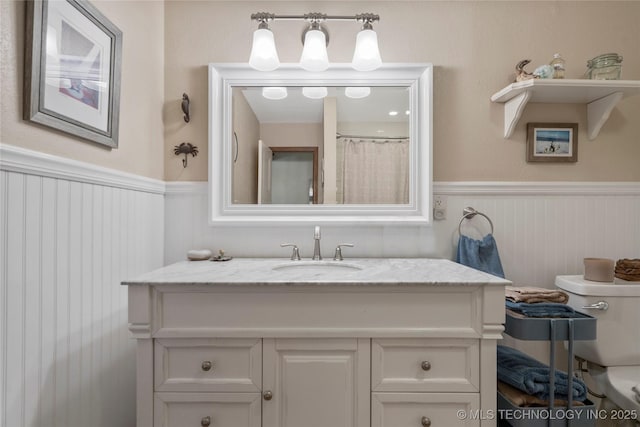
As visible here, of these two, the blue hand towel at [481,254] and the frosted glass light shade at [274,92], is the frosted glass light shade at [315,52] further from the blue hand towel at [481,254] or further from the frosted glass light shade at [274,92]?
the blue hand towel at [481,254]

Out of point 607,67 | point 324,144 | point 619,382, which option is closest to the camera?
point 619,382

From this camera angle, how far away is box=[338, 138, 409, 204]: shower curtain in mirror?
1609 millimetres

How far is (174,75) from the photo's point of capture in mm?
1641

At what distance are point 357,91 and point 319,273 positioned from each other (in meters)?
0.91

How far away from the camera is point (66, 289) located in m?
1.04

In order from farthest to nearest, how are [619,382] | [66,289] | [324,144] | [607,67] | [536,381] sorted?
[324,144], [607,67], [619,382], [536,381], [66,289]

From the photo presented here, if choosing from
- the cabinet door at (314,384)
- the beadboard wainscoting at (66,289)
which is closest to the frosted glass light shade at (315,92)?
the beadboard wainscoting at (66,289)

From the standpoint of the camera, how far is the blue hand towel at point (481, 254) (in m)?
1.54

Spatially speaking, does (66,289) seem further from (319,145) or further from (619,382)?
(619,382)

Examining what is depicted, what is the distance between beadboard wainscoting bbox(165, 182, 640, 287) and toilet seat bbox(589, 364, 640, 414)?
1.32 ft

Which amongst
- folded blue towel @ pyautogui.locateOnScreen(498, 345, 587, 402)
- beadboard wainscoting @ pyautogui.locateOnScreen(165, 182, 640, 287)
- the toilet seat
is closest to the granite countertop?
beadboard wainscoting @ pyautogui.locateOnScreen(165, 182, 640, 287)

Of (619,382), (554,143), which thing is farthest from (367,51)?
(619,382)

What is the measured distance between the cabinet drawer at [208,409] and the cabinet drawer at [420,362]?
411mm

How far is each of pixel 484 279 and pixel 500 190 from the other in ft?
2.30
